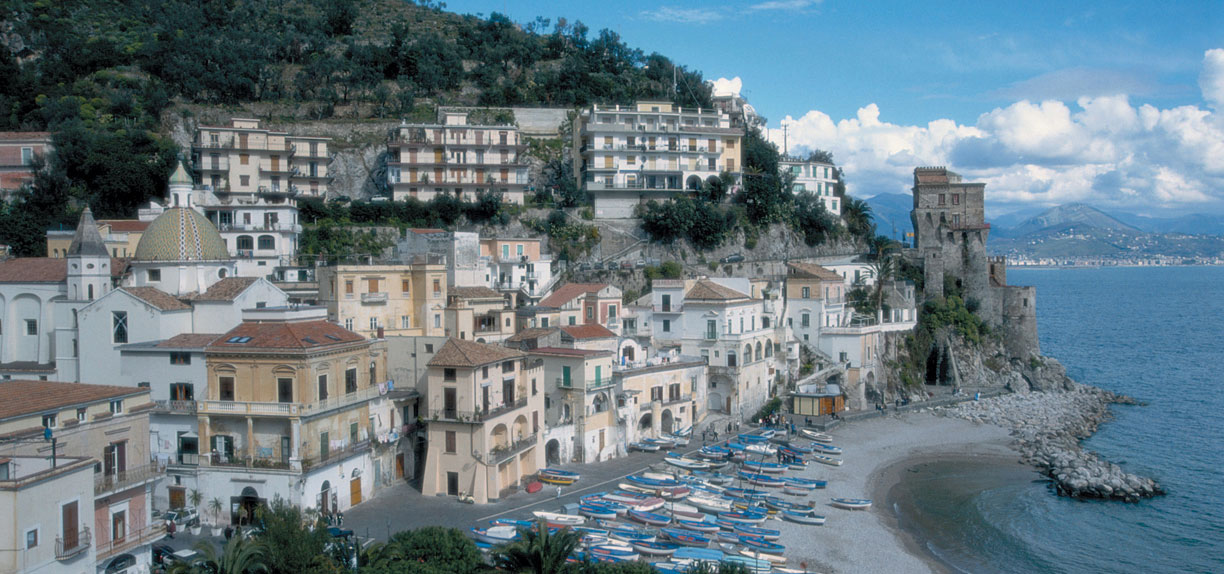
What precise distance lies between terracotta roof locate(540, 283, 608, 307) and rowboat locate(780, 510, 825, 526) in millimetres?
17877

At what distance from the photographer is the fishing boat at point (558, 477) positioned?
35781 millimetres

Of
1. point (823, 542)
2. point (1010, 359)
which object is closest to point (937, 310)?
point (1010, 359)

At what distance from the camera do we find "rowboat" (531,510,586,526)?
99.5 feet

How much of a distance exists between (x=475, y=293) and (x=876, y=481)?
21.4 meters

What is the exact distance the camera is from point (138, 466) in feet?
82.8

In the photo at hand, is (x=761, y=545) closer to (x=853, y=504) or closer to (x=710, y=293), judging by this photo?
(x=853, y=504)

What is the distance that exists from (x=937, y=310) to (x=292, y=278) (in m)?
44.4

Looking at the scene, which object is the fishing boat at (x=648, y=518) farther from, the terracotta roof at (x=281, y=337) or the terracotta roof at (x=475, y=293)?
the terracotta roof at (x=475, y=293)

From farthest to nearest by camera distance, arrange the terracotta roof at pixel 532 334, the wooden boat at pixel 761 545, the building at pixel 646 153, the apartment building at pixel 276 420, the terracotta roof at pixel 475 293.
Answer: the building at pixel 646 153 → the terracotta roof at pixel 475 293 → the terracotta roof at pixel 532 334 → the wooden boat at pixel 761 545 → the apartment building at pixel 276 420

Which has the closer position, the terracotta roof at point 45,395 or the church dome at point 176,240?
the terracotta roof at point 45,395

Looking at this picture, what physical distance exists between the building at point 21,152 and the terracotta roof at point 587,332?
37.3 meters

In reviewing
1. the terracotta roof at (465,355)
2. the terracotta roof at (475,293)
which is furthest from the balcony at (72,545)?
the terracotta roof at (475,293)

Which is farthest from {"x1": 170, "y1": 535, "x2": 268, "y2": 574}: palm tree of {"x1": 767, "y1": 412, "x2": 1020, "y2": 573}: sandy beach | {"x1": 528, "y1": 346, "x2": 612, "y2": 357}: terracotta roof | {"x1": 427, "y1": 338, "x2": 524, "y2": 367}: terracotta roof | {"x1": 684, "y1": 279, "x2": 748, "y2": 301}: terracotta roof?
{"x1": 684, "y1": 279, "x2": 748, "y2": 301}: terracotta roof

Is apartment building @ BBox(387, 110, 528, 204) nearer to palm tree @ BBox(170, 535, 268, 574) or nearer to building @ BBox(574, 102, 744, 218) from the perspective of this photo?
building @ BBox(574, 102, 744, 218)
